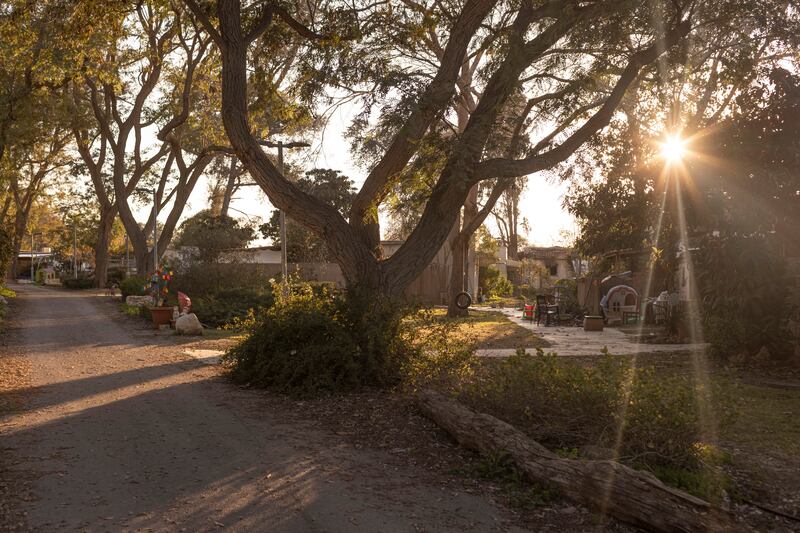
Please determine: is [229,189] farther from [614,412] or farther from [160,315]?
[614,412]

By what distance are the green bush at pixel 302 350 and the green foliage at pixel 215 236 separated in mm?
20761

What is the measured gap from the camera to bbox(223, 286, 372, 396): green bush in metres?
9.38

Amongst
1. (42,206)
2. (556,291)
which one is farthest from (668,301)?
(42,206)

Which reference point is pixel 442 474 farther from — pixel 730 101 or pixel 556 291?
pixel 556 291

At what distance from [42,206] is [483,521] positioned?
6495cm

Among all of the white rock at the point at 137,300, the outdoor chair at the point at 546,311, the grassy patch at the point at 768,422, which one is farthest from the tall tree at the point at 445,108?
the white rock at the point at 137,300

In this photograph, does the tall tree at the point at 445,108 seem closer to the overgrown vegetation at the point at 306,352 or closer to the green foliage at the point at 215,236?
the overgrown vegetation at the point at 306,352

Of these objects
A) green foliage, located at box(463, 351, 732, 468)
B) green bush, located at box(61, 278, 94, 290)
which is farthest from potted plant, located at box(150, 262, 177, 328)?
green bush, located at box(61, 278, 94, 290)

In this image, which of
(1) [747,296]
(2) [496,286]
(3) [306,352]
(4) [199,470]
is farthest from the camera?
(2) [496,286]

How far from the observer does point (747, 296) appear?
11945 millimetres

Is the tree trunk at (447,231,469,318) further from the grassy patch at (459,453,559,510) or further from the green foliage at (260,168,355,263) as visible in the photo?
the grassy patch at (459,453,559,510)

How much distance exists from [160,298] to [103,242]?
22.2 metres

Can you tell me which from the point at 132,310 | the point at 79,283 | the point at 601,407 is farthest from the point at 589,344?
the point at 79,283

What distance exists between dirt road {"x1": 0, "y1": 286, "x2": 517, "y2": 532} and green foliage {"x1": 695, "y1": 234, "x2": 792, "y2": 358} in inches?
307
